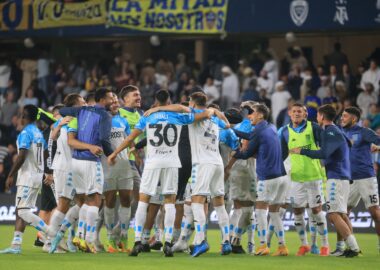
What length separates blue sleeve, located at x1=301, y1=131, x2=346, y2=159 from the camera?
671 inches

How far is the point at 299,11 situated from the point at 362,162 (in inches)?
452

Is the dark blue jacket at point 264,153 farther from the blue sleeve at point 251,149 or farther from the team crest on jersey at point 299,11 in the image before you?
the team crest on jersey at point 299,11

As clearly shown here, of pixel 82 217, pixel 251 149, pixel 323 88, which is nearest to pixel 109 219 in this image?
pixel 82 217

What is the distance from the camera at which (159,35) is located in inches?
1282

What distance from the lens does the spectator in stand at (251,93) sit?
28703 mm

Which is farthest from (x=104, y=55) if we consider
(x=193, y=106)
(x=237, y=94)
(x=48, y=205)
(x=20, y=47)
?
(x=193, y=106)

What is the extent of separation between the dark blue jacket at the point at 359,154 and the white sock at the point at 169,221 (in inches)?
142

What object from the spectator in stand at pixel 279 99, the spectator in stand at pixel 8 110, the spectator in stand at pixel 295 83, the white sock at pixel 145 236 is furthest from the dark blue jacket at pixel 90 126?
the spectator in stand at pixel 8 110

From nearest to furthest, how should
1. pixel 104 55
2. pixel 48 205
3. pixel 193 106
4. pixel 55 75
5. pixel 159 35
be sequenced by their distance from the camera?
pixel 193 106
pixel 48 205
pixel 159 35
pixel 55 75
pixel 104 55

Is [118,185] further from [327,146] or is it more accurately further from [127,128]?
[327,146]

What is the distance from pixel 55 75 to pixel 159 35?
13.5ft

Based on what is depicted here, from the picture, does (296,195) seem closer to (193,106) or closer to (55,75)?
(193,106)

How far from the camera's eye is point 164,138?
16.5 m

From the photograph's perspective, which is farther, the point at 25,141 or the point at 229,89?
the point at 229,89
